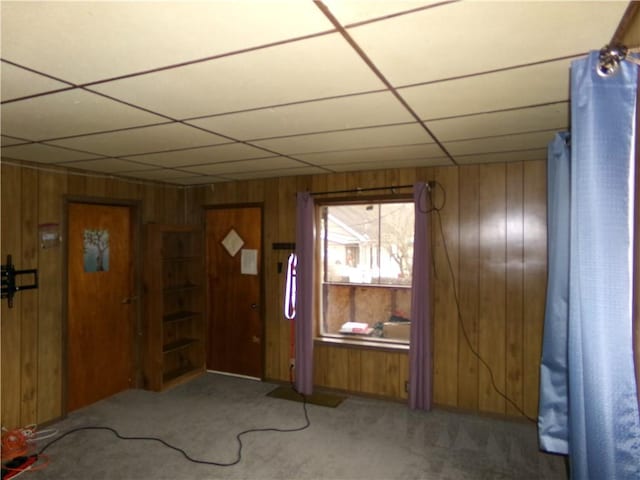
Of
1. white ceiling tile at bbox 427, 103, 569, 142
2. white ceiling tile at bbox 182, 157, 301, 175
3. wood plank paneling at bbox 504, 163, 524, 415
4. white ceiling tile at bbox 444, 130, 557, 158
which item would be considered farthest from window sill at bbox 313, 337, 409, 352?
white ceiling tile at bbox 427, 103, 569, 142

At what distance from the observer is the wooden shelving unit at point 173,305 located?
457 cm

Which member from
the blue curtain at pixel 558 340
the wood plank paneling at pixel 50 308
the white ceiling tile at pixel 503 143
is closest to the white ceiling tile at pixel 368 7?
the blue curtain at pixel 558 340

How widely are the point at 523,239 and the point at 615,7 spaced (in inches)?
110

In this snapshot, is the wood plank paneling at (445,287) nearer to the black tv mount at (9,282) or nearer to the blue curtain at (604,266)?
the blue curtain at (604,266)

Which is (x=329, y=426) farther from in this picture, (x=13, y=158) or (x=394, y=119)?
(x=13, y=158)

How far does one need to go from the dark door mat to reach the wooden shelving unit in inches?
47.2

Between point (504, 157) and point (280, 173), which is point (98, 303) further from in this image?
point (504, 157)

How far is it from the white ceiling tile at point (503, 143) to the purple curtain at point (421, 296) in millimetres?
711

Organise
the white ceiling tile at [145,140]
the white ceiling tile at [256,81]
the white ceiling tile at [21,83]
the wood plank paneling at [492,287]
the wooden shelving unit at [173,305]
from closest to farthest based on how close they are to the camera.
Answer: the white ceiling tile at [256,81] → the white ceiling tile at [21,83] → the white ceiling tile at [145,140] → the wood plank paneling at [492,287] → the wooden shelving unit at [173,305]

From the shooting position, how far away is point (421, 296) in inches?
154

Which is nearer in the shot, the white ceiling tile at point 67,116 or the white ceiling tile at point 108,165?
the white ceiling tile at point 67,116

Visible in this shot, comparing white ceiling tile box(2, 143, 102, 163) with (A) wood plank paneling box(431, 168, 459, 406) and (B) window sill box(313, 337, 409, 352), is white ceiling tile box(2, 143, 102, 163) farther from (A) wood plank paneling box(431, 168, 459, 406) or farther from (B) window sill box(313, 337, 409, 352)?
(A) wood plank paneling box(431, 168, 459, 406)

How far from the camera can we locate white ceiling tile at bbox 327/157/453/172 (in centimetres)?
371

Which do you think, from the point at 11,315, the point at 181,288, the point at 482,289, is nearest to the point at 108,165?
the point at 11,315
